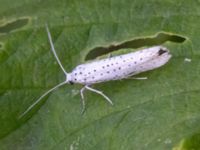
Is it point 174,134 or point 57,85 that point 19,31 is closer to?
point 57,85

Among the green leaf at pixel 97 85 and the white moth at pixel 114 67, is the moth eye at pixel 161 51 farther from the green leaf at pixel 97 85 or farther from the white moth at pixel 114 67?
the green leaf at pixel 97 85

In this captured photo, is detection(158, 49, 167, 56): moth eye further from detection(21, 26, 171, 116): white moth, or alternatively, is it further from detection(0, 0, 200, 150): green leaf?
detection(0, 0, 200, 150): green leaf

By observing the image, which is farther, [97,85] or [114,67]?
[97,85]

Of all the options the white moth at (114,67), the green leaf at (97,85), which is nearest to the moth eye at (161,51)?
the white moth at (114,67)

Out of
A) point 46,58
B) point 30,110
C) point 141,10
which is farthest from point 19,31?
point 141,10

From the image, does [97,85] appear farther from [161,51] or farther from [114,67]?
[161,51]

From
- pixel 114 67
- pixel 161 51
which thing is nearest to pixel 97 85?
pixel 114 67

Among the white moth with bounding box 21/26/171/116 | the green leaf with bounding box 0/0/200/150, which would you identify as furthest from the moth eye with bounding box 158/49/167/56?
the green leaf with bounding box 0/0/200/150
